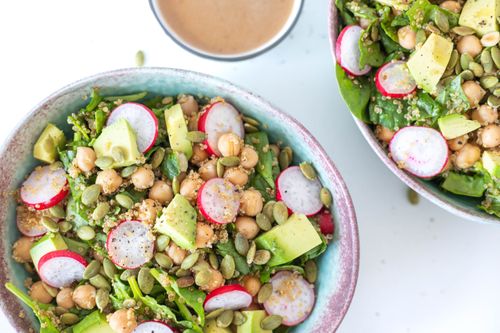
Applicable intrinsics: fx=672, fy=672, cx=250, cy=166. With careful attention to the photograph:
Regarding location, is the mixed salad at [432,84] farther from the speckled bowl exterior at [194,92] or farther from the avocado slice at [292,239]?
the avocado slice at [292,239]

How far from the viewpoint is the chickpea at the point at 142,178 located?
1.54 meters

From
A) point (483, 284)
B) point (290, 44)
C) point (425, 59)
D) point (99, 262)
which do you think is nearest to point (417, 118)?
point (425, 59)

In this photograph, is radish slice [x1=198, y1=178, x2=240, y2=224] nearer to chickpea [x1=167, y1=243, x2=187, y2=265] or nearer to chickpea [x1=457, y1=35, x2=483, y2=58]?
chickpea [x1=167, y1=243, x2=187, y2=265]

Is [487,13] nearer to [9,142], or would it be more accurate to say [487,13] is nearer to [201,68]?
[201,68]

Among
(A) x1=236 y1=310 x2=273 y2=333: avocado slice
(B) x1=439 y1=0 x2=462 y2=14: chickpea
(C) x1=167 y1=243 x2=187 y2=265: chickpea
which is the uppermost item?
(B) x1=439 y1=0 x2=462 y2=14: chickpea

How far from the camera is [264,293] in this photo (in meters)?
1.58

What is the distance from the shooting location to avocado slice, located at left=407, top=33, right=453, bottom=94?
5.12 feet

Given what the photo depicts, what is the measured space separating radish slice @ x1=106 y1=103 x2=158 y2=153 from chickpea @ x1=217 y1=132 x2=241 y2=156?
6.2 inches

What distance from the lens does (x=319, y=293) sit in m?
1.64

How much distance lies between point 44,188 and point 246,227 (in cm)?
48

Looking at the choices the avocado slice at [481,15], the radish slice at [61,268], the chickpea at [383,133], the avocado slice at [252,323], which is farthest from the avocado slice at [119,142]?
the avocado slice at [481,15]

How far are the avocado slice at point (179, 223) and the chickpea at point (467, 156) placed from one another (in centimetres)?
65

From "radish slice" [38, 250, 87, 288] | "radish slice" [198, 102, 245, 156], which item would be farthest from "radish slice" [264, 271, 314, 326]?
"radish slice" [38, 250, 87, 288]

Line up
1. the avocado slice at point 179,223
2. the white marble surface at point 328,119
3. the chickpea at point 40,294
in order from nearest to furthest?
1. the avocado slice at point 179,223
2. the chickpea at point 40,294
3. the white marble surface at point 328,119
